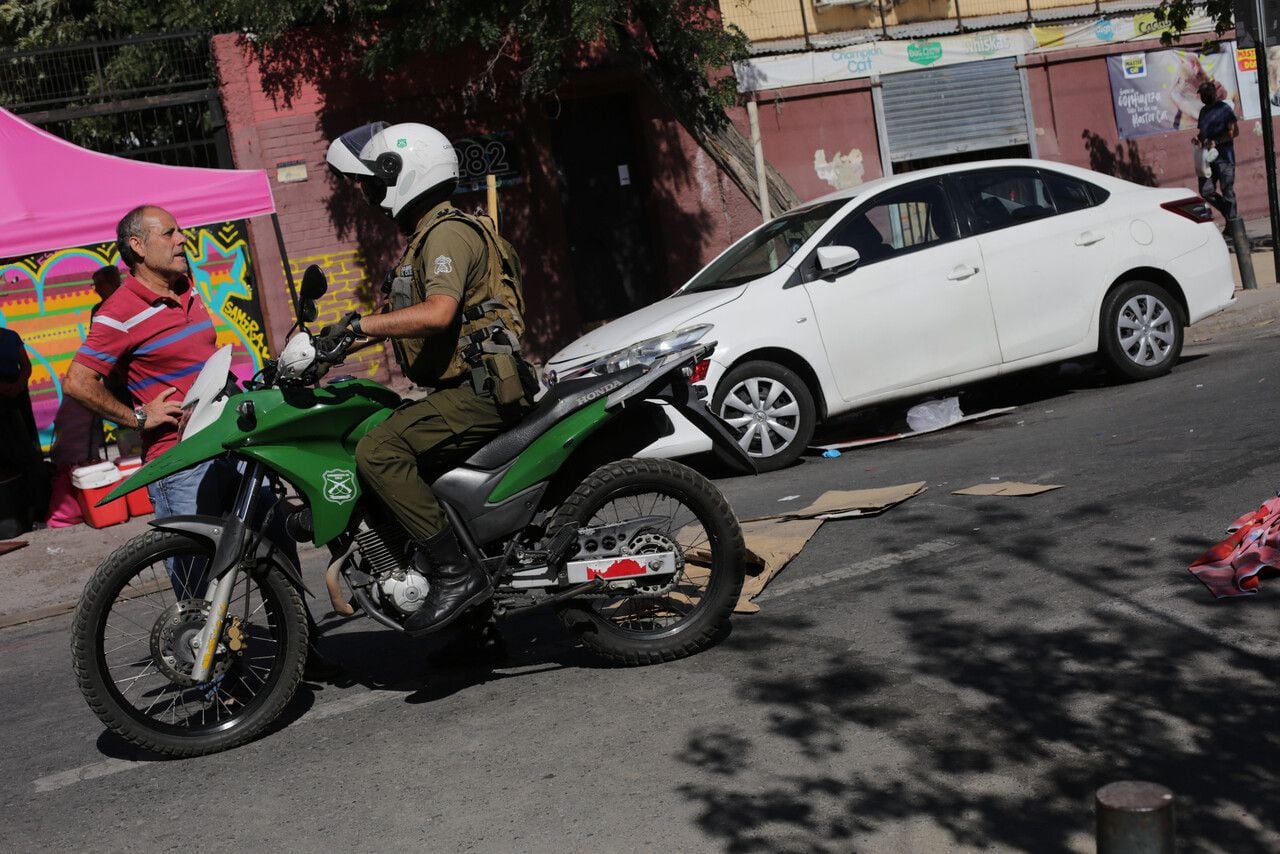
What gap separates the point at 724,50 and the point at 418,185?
9.56 meters

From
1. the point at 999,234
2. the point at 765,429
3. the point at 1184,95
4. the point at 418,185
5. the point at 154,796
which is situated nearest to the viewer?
the point at 154,796

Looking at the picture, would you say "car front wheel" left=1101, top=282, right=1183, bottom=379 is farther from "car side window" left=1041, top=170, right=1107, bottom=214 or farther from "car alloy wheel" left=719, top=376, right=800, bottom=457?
"car alloy wheel" left=719, top=376, right=800, bottom=457

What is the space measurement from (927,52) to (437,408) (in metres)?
16.6

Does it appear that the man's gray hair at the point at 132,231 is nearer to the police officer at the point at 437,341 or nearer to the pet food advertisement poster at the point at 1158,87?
the police officer at the point at 437,341

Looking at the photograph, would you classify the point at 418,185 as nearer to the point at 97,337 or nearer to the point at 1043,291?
the point at 97,337

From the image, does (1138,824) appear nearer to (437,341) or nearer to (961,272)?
(437,341)

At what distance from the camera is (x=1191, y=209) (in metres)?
10.0

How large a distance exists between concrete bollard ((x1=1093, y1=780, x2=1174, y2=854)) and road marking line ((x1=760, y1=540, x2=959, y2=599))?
3531 millimetres

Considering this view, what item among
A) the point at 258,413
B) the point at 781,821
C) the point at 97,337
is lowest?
the point at 781,821

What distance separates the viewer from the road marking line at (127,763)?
15.6 feet

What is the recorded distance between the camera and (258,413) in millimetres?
4613

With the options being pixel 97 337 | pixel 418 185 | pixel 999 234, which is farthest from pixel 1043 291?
pixel 97 337

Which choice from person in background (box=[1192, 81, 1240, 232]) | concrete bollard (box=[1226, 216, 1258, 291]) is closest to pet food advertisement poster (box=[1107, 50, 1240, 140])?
person in background (box=[1192, 81, 1240, 232])

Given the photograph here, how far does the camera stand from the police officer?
4.70 m
